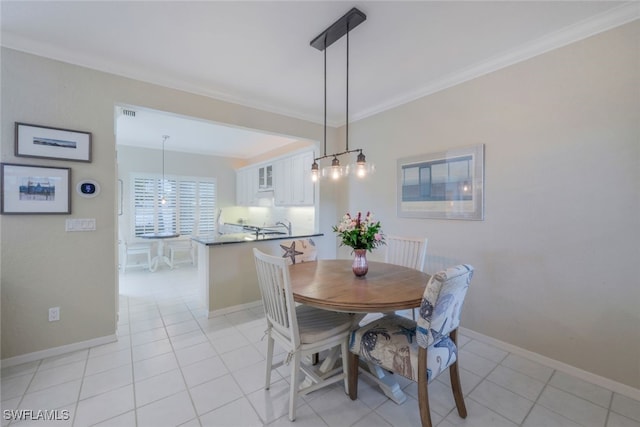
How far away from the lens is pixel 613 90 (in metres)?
1.88

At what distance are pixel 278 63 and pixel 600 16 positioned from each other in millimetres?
2486

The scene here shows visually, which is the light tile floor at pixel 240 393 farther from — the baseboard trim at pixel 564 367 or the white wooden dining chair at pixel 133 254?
the white wooden dining chair at pixel 133 254

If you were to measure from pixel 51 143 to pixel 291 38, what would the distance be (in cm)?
225

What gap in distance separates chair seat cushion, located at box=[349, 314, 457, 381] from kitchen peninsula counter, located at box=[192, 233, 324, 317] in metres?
1.97

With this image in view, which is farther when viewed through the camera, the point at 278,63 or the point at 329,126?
the point at 329,126

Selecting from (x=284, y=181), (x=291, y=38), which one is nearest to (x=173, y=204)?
(x=284, y=181)

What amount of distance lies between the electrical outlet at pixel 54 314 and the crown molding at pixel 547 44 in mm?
4162

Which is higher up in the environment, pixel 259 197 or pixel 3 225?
pixel 259 197

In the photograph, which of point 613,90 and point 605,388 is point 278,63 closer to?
point 613,90

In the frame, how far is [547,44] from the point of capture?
2123 mm

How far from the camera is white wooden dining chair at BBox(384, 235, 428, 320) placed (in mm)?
2545

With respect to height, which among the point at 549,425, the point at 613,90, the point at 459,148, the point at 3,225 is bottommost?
the point at 549,425

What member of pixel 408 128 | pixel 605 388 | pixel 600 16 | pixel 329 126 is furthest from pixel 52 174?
pixel 605 388

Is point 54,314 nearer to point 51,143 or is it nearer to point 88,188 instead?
point 88,188
